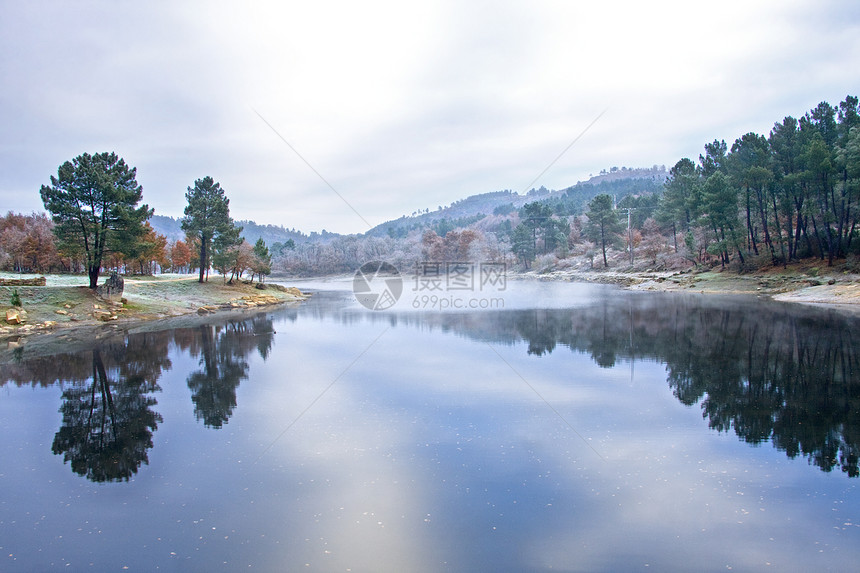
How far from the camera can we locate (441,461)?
927 cm

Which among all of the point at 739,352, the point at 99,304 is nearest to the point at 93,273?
the point at 99,304

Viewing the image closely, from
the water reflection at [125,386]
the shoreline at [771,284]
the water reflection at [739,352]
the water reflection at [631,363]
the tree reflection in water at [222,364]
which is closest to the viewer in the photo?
the water reflection at [125,386]

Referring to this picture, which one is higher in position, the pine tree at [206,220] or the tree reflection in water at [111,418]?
the pine tree at [206,220]

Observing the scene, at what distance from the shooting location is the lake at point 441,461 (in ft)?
21.3

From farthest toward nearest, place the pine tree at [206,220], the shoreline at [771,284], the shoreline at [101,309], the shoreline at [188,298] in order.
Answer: the pine tree at [206,220], the shoreline at [771,284], the shoreline at [188,298], the shoreline at [101,309]

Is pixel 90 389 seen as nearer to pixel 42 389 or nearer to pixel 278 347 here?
pixel 42 389

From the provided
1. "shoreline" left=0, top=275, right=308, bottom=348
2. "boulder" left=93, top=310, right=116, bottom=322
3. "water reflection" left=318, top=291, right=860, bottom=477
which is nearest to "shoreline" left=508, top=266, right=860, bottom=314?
"water reflection" left=318, top=291, right=860, bottom=477

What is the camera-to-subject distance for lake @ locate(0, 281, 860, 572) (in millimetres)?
6496

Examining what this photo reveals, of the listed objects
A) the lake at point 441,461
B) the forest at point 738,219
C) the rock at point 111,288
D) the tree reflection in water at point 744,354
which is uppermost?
the forest at point 738,219

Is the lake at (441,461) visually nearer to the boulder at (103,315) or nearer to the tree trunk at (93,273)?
Answer: the boulder at (103,315)

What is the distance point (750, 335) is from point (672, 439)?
574 inches

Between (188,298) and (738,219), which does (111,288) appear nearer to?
(188,298)

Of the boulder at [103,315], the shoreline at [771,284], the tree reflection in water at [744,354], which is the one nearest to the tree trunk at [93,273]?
the boulder at [103,315]

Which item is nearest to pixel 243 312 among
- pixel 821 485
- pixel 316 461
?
pixel 316 461
